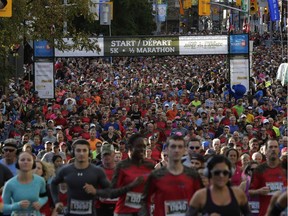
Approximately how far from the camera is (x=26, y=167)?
12.1 metres

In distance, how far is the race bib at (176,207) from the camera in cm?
1171

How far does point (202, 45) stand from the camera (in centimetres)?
4000

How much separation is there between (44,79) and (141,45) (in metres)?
5.14

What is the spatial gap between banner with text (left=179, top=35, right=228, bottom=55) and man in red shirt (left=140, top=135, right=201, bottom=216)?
2782 cm

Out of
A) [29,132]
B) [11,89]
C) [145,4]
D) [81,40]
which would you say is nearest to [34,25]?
[81,40]

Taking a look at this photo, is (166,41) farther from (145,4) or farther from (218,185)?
(145,4)

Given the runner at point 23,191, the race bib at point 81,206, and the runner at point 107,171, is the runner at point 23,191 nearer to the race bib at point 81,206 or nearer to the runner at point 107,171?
the race bib at point 81,206

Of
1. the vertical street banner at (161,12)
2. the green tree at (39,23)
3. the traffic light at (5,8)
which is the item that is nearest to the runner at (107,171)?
the traffic light at (5,8)

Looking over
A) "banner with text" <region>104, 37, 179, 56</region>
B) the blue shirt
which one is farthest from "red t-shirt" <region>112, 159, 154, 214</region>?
"banner with text" <region>104, 37, 179, 56</region>

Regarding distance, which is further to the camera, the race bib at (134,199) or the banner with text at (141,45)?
the banner with text at (141,45)

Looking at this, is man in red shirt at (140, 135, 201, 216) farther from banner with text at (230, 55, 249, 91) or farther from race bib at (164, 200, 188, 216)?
banner with text at (230, 55, 249, 91)

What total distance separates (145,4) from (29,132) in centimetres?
7018

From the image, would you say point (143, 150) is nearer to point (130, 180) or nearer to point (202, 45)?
point (130, 180)

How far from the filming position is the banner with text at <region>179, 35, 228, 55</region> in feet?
130
